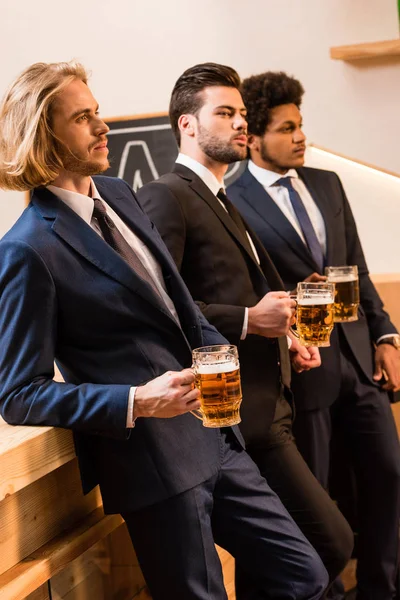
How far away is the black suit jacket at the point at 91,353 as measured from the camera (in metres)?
1.83

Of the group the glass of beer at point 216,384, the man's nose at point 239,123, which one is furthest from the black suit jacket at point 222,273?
the glass of beer at point 216,384

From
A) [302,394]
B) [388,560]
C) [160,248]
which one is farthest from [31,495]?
[388,560]

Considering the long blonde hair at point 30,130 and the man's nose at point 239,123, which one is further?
the man's nose at point 239,123

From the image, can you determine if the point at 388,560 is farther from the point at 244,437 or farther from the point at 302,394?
the point at 244,437

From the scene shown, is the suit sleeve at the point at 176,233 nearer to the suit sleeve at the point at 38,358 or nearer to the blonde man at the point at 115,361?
the blonde man at the point at 115,361

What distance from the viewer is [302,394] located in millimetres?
2973

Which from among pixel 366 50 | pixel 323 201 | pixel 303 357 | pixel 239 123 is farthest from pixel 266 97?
pixel 303 357

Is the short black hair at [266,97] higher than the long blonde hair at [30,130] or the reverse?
the reverse

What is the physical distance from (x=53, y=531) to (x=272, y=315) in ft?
2.67

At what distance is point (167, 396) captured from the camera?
1.77 metres

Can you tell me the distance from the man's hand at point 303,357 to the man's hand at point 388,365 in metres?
0.49

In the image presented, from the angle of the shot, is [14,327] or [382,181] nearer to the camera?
[14,327]

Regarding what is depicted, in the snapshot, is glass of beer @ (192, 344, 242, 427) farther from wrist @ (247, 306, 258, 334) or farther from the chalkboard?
the chalkboard

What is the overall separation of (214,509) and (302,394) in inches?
37.8
